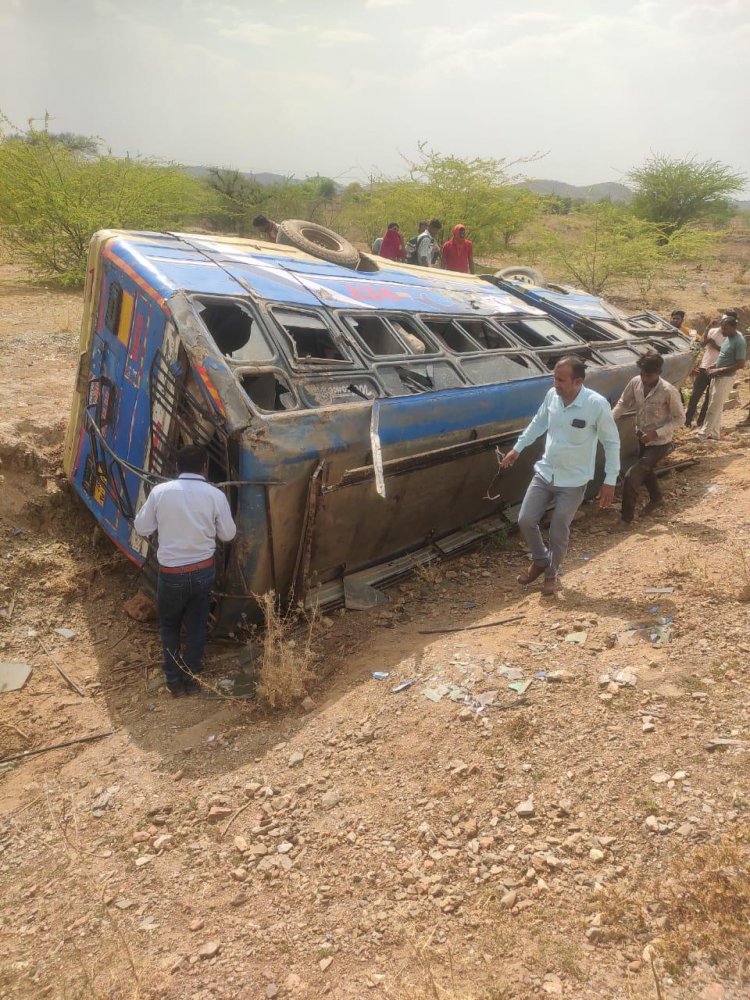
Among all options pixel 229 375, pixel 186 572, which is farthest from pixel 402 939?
pixel 229 375

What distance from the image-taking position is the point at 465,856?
270cm

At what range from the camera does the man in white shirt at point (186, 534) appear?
3.63 meters

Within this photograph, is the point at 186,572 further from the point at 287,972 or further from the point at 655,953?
the point at 655,953

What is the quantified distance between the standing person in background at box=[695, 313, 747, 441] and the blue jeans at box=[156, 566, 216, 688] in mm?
7055

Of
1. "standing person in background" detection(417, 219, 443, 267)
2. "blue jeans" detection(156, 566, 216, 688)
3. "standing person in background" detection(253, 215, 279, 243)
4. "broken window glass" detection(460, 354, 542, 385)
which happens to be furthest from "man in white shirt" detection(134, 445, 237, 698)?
"standing person in background" detection(417, 219, 443, 267)

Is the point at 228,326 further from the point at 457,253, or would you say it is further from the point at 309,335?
the point at 457,253

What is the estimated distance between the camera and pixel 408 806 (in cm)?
298

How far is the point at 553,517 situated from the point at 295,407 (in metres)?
1.87

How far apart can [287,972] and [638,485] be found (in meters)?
4.99

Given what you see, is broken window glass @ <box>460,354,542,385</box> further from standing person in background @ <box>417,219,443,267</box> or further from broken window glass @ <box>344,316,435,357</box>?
standing person in background @ <box>417,219,443,267</box>

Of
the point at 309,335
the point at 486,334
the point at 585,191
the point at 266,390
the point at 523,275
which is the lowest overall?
the point at 266,390

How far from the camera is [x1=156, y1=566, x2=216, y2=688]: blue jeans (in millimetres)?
3762

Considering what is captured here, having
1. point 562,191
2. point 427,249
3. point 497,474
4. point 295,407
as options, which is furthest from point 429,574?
point 562,191

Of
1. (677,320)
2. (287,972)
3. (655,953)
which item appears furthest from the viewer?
(677,320)
